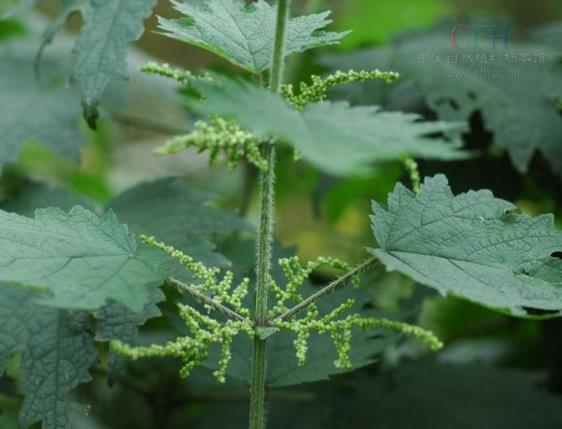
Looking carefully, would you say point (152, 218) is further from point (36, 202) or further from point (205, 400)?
point (205, 400)

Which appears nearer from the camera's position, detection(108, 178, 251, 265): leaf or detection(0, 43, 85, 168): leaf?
detection(108, 178, 251, 265): leaf

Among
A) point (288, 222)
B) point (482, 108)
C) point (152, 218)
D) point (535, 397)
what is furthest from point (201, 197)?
point (288, 222)

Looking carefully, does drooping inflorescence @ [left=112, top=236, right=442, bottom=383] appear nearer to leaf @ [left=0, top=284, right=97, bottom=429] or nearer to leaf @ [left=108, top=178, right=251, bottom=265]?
leaf @ [left=0, top=284, right=97, bottom=429]

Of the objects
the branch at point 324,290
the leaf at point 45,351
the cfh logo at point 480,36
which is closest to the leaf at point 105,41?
the leaf at point 45,351

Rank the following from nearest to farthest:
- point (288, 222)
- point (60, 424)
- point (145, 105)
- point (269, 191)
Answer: point (269, 191)
point (60, 424)
point (145, 105)
point (288, 222)

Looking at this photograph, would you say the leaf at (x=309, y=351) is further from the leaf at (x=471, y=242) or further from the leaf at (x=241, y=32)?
the leaf at (x=241, y=32)

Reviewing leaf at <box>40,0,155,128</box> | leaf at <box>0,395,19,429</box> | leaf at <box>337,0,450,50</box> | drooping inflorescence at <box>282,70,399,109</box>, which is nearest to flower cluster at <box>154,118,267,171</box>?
drooping inflorescence at <box>282,70,399,109</box>
